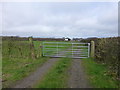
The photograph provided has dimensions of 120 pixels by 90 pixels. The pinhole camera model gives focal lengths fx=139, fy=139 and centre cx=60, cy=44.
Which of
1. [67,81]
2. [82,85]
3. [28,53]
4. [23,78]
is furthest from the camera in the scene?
[28,53]

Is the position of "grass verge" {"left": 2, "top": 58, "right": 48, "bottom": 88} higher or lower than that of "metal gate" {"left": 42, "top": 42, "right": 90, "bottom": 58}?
lower

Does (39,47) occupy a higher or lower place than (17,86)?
higher

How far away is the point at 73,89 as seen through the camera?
15.0 feet

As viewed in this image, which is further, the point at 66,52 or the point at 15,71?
the point at 66,52

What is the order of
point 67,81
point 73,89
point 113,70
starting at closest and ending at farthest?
point 73,89, point 67,81, point 113,70

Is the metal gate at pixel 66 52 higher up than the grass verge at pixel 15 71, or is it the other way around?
the metal gate at pixel 66 52

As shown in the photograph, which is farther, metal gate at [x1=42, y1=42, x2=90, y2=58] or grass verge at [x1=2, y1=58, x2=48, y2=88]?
metal gate at [x1=42, y1=42, x2=90, y2=58]

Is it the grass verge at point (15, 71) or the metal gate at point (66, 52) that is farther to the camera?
the metal gate at point (66, 52)

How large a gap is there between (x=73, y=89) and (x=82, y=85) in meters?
0.52

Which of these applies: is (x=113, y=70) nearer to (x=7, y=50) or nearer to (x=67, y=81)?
(x=67, y=81)

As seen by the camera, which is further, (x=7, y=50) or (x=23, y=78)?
(x=7, y=50)

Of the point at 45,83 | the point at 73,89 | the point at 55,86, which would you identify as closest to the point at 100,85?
the point at 73,89

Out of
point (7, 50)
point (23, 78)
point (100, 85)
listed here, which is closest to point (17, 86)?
point (23, 78)

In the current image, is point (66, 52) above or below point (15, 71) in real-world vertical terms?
above
